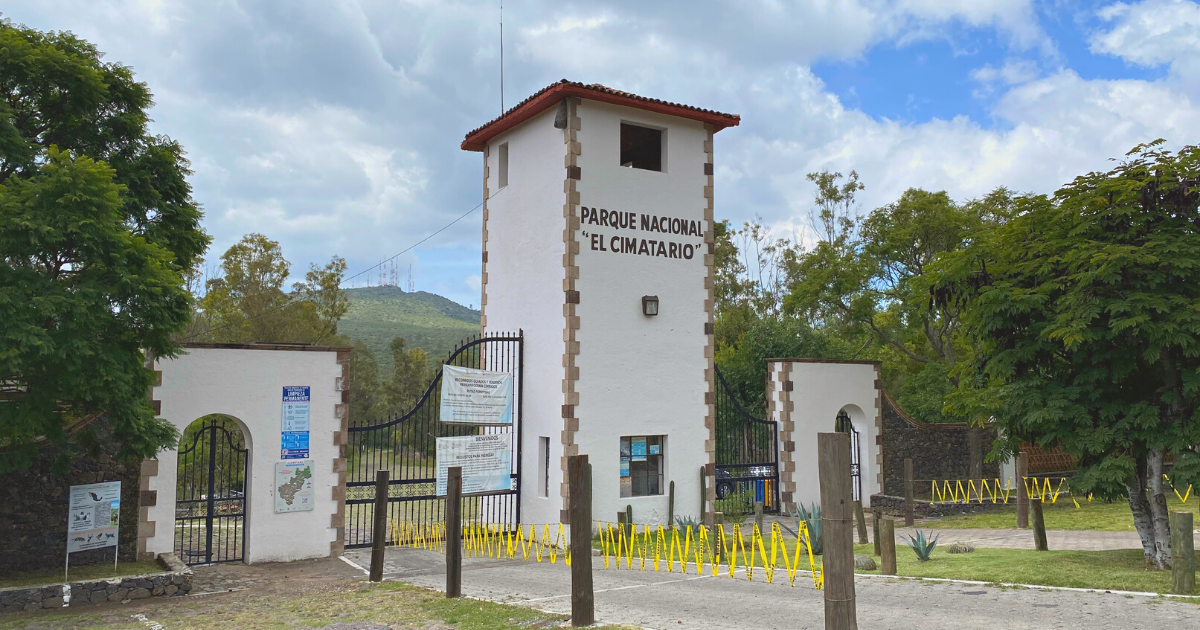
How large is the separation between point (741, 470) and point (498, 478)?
622 centimetres

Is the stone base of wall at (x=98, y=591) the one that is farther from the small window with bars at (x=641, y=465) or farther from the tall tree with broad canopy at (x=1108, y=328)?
the tall tree with broad canopy at (x=1108, y=328)

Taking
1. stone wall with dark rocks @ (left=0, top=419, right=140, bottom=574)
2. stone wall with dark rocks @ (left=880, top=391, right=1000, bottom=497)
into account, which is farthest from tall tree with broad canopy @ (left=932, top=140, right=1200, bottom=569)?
stone wall with dark rocks @ (left=0, top=419, right=140, bottom=574)

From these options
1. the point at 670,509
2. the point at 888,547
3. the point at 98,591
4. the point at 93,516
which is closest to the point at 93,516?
the point at 93,516

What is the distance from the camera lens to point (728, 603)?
29.9 feet

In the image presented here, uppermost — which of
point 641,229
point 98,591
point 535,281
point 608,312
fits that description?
point 641,229

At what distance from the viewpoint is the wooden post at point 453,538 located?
10180mm

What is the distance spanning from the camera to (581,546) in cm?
847

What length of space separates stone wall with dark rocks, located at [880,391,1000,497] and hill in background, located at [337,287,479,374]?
51590 millimetres

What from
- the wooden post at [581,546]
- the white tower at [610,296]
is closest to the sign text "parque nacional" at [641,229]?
the white tower at [610,296]

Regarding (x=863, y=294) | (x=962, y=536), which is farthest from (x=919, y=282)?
(x=863, y=294)

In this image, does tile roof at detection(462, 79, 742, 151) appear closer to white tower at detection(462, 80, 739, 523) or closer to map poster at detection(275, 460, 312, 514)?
white tower at detection(462, 80, 739, 523)

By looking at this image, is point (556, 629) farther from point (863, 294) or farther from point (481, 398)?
point (863, 294)

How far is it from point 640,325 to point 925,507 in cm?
869

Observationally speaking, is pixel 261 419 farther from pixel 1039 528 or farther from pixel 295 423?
pixel 1039 528
